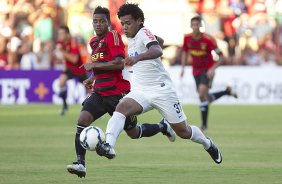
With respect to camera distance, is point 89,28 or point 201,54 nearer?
point 201,54

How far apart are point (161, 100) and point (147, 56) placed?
2.73 feet

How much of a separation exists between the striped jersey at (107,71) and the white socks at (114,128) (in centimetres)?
100

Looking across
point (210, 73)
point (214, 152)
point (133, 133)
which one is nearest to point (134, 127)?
point (133, 133)

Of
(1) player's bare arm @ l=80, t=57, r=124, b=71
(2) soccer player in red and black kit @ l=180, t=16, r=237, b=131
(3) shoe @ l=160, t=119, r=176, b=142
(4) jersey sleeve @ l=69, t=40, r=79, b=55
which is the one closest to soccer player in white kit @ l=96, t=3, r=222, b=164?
(1) player's bare arm @ l=80, t=57, r=124, b=71

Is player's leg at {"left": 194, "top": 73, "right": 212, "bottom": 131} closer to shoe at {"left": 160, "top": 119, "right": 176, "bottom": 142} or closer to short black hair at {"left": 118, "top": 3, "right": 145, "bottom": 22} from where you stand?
shoe at {"left": 160, "top": 119, "right": 176, "bottom": 142}

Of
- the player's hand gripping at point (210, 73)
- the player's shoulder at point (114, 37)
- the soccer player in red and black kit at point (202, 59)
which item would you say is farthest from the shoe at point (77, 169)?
the soccer player in red and black kit at point (202, 59)

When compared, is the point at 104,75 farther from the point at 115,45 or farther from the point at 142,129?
the point at 142,129

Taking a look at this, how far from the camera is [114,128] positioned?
10875 millimetres

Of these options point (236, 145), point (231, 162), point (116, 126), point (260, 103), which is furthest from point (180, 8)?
point (116, 126)

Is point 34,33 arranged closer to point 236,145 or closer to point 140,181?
point 236,145

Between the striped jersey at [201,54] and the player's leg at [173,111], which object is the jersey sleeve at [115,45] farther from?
the striped jersey at [201,54]

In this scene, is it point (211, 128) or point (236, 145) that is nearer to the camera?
point (236, 145)

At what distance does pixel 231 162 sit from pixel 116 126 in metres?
2.89

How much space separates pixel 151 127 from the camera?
42.6 feet
